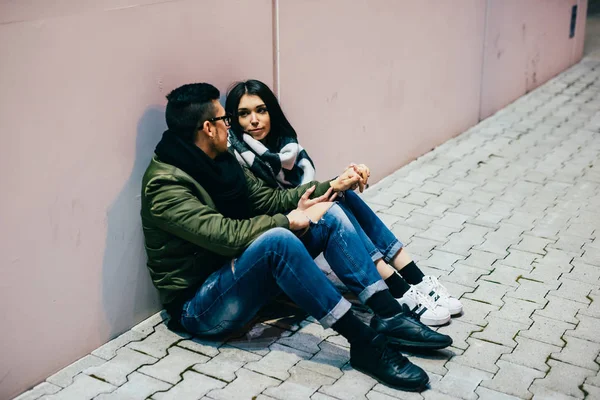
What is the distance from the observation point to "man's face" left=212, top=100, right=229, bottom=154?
4.37 meters

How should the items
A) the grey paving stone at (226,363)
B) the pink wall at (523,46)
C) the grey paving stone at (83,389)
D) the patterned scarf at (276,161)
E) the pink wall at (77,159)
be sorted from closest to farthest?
1. the pink wall at (77,159)
2. the grey paving stone at (83,389)
3. the grey paving stone at (226,363)
4. the patterned scarf at (276,161)
5. the pink wall at (523,46)

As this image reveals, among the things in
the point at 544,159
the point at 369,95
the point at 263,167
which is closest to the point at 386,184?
the point at 369,95

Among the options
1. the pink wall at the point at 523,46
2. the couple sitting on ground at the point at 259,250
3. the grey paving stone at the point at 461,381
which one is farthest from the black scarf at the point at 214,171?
the pink wall at the point at 523,46

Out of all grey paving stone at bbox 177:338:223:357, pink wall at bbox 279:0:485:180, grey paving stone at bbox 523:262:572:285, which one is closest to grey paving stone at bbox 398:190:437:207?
pink wall at bbox 279:0:485:180

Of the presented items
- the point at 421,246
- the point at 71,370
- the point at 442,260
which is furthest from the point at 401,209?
the point at 71,370

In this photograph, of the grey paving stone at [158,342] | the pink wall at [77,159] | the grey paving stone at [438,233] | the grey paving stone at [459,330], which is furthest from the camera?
the grey paving stone at [438,233]

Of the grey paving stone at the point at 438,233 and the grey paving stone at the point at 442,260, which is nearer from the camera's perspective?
the grey paving stone at the point at 442,260

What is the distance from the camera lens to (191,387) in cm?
413

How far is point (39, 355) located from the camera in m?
4.13

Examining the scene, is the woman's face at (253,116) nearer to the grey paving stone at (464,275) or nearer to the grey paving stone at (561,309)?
the grey paving stone at (464,275)

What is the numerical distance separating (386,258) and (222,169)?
3.73 feet

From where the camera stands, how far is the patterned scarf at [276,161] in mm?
4977

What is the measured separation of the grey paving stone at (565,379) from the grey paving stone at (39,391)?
241 cm

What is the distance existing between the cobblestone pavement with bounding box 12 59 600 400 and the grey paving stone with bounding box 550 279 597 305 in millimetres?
13
